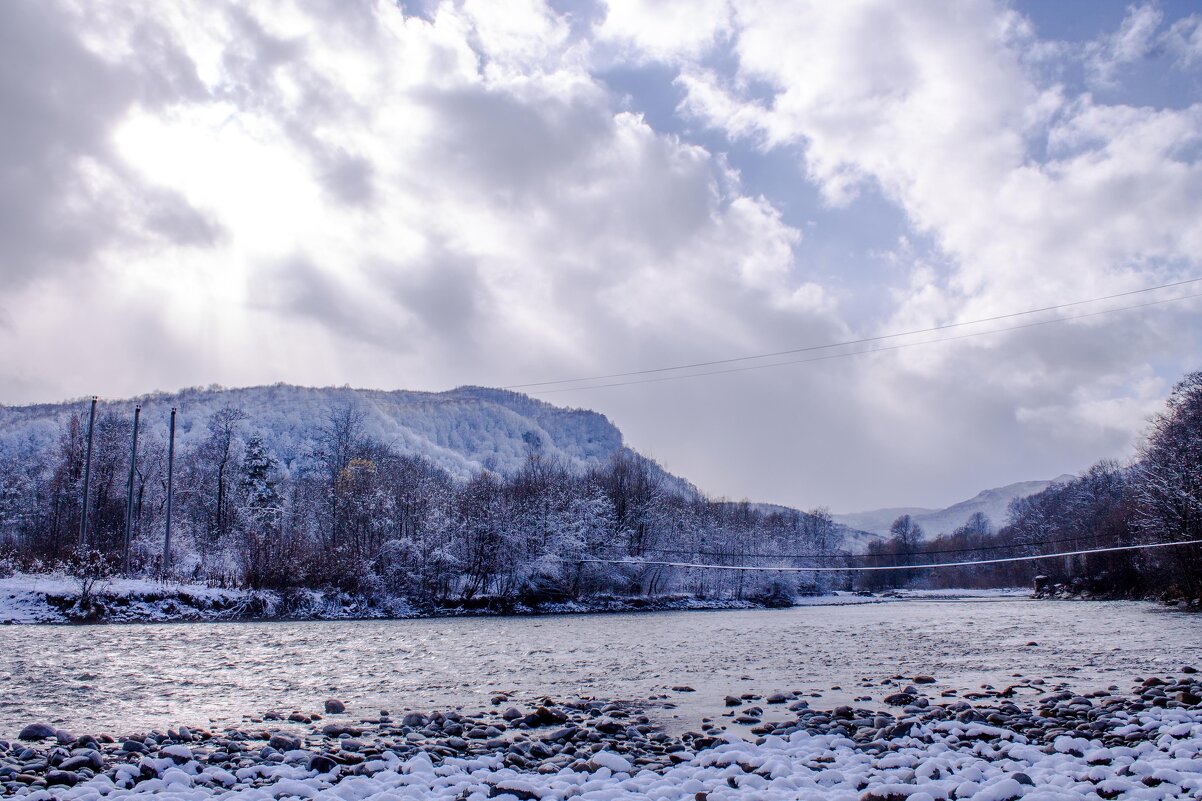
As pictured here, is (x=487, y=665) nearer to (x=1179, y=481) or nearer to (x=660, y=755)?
(x=660, y=755)

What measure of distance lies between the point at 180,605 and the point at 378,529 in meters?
23.8

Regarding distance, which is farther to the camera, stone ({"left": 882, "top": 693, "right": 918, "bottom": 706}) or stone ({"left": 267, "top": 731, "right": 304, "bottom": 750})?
stone ({"left": 882, "top": 693, "right": 918, "bottom": 706})

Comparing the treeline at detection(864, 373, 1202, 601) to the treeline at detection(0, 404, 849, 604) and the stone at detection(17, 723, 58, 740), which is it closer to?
the treeline at detection(0, 404, 849, 604)

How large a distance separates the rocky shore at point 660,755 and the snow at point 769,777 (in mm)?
23

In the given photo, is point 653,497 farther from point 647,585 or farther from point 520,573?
point 520,573

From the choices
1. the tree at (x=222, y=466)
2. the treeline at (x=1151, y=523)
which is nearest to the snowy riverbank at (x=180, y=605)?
the tree at (x=222, y=466)

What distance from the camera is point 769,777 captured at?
7.98m

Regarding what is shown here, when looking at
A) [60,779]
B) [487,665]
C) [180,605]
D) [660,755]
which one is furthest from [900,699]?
[180,605]

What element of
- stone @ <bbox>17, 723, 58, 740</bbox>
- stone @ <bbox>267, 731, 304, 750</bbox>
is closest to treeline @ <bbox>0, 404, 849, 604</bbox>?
stone @ <bbox>17, 723, 58, 740</bbox>

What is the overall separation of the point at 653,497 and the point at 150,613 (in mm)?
49315

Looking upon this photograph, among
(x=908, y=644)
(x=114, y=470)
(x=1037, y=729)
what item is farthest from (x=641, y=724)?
(x=114, y=470)

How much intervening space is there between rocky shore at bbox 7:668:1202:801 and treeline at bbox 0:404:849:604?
115 ft

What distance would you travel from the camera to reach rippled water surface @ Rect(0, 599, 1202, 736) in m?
13.9

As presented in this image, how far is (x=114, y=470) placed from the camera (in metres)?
67.1
